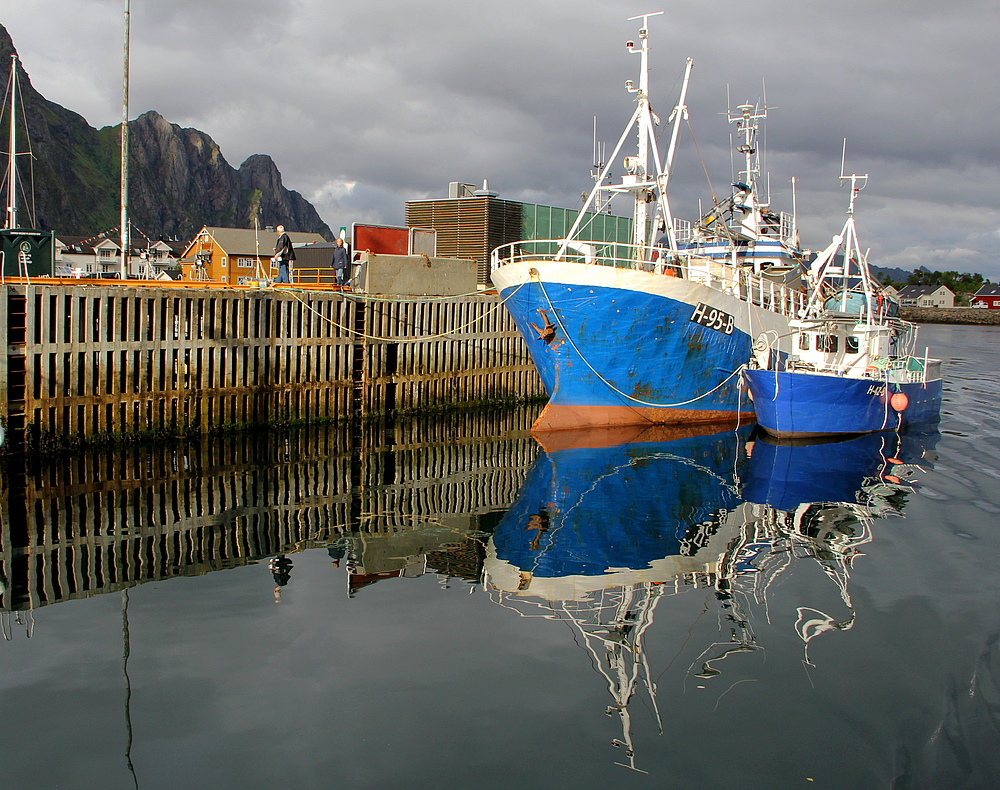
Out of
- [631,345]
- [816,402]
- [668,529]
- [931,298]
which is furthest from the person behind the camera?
[931,298]

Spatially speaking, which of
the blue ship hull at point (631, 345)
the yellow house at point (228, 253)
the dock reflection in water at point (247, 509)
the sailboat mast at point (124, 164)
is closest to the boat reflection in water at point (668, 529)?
the blue ship hull at point (631, 345)

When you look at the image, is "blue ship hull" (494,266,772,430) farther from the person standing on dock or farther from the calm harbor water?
the person standing on dock

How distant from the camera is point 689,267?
20531 millimetres

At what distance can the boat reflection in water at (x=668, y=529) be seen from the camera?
937 centimetres

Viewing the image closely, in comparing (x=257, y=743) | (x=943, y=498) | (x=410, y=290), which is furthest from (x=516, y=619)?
(x=410, y=290)

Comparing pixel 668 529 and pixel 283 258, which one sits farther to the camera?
pixel 283 258

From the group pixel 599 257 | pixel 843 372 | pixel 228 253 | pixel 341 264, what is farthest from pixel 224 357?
pixel 228 253

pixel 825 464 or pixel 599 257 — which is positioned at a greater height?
pixel 599 257

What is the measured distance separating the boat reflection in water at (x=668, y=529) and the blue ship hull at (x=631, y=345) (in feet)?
2.85

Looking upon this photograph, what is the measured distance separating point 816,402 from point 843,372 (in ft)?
8.19

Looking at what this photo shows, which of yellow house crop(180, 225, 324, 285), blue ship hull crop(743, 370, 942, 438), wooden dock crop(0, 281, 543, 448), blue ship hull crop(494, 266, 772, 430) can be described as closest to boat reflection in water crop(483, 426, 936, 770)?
blue ship hull crop(743, 370, 942, 438)

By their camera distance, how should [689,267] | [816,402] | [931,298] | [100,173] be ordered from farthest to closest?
[100,173] → [931,298] → [816,402] → [689,267]

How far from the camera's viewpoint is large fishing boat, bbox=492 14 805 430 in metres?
20.2

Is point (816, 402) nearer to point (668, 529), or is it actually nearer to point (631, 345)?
point (631, 345)
